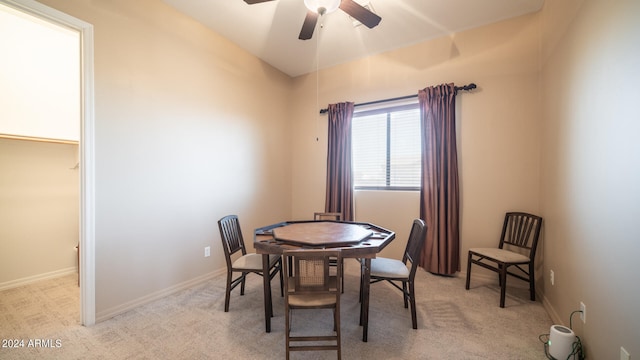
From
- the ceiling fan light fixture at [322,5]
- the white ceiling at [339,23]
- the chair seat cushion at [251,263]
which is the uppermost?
the white ceiling at [339,23]

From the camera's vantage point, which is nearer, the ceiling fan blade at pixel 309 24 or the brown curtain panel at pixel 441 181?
the ceiling fan blade at pixel 309 24

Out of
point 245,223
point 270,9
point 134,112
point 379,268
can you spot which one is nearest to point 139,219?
point 134,112

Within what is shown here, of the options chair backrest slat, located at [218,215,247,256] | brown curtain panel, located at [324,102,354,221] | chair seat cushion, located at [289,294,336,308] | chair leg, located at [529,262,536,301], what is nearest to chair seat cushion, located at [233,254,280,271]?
chair backrest slat, located at [218,215,247,256]

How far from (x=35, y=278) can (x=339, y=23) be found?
4643 mm

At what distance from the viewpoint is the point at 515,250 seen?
2793 millimetres

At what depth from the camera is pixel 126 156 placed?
7.54 feet


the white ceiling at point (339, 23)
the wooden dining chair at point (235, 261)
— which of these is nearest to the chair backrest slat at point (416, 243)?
the wooden dining chair at point (235, 261)

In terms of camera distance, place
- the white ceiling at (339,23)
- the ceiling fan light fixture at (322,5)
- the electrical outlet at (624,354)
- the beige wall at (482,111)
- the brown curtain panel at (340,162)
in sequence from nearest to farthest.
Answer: the electrical outlet at (624,354), the ceiling fan light fixture at (322,5), the white ceiling at (339,23), the beige wall at (482,111), the brown curtain panel at (340,162)

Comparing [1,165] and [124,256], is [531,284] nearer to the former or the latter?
[124,256]

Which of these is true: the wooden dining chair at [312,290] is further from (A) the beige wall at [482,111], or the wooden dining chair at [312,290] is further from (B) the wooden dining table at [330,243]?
(A) the beige wall at [482,111]

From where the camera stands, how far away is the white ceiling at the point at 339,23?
2582mm

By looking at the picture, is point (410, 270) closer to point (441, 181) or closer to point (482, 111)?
point (441, 181)

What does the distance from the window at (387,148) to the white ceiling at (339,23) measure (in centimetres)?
89

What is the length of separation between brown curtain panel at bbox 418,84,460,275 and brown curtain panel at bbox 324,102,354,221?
1069 millimetres
